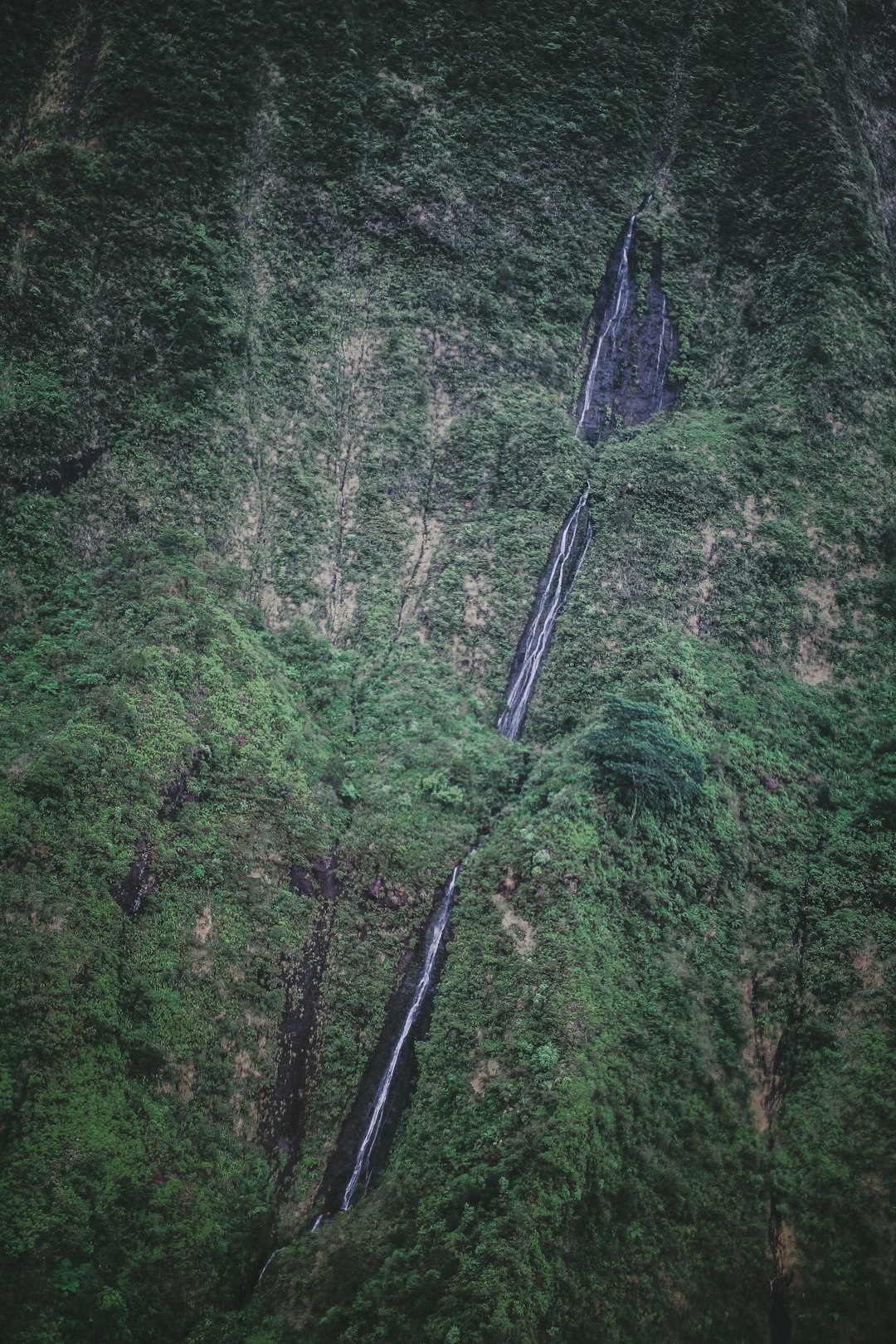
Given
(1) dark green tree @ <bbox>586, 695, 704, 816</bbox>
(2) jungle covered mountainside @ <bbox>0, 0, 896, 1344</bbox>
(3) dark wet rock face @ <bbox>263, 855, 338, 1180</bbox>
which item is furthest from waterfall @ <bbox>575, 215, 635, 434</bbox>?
(3) dark wet rock face @ <bbox>263, 855, 338, 1180</bbox>

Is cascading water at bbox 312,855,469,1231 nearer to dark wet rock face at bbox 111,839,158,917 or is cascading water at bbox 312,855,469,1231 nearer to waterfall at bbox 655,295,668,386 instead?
dark wet rock face at bbox 111,839,158,917

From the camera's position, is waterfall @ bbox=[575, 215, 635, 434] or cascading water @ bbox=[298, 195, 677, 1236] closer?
cascading water @ bbox=[298, 195, 677, 1236]

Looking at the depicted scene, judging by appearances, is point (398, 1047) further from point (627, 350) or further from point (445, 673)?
point (627, 350)

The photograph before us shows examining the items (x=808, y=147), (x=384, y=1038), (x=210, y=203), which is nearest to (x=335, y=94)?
(x=210, y=203)

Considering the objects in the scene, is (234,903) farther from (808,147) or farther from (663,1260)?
(808,147)

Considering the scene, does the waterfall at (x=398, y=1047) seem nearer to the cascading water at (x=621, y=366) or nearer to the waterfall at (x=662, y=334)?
the cascading water at (x=621, y=366)
